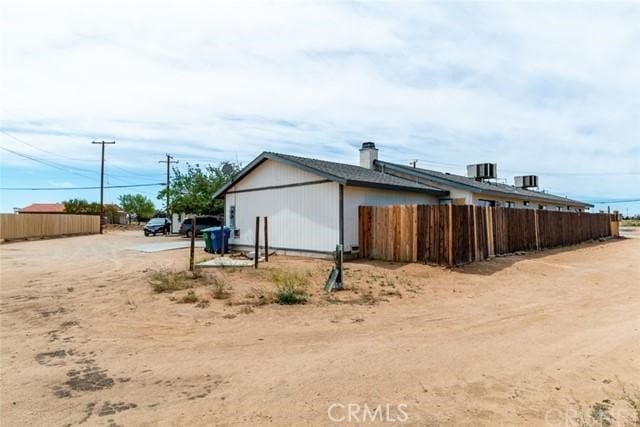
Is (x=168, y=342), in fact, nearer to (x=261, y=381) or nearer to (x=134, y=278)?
(x=261, y=381)

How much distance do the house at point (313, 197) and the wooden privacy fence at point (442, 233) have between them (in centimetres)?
77

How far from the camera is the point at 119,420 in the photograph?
3049 mm

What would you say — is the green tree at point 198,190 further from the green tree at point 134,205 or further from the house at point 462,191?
the green tree at point 134,205

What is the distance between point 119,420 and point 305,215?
35.2ft

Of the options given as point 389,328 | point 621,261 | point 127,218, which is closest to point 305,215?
point 389,328

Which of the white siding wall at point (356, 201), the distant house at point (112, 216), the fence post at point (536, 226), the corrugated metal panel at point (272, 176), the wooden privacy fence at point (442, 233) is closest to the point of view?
the wooden privacy fence at point (442, 233)

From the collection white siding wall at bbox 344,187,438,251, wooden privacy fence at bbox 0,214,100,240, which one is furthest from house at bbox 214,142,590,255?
wooden privacy fence at bbox 0,214,100,240

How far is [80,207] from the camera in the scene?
50375 millimetres

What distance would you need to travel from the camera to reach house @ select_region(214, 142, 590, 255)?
1263cm

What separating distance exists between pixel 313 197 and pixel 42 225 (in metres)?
23.4

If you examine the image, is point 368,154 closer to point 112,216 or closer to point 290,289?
point 290,289

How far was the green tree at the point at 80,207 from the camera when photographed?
49.8m

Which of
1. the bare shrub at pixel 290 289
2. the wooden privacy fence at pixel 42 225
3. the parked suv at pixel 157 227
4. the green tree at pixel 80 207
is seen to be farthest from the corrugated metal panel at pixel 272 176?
the green tree at pixel 80 207

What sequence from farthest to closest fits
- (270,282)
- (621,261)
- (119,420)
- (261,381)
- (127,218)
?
(127,218), (621,261), (270,282), (261,381), (119,420)
